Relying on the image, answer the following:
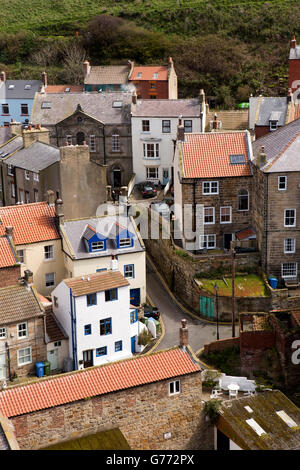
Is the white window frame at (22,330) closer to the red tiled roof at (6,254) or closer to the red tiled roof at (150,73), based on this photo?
the red tiled roof at (6,254)

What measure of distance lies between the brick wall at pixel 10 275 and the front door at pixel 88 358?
6.30 m

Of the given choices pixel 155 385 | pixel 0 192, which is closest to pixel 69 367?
pixel 155 385

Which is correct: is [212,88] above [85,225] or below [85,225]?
above

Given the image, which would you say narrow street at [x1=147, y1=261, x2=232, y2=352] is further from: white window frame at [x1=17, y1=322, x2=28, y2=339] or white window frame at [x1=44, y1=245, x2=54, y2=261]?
white window frame at [x1=17, y1=322, x2=28, y2=339]

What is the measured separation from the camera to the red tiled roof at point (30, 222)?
170 ft

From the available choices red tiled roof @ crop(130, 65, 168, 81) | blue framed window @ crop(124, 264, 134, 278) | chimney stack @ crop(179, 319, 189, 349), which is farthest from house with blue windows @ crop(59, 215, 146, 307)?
red tiled roof @ crop(130, 65, 168, 81)

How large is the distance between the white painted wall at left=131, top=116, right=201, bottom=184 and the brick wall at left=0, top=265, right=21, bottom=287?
77.1ft

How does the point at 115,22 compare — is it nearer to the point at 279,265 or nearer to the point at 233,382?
the point at 279,265

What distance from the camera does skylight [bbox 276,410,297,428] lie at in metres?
39.0

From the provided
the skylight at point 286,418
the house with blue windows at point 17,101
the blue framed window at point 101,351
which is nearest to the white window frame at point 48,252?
the blue framed window at point 101,351

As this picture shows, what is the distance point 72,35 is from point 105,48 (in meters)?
8.30

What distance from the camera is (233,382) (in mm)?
44094

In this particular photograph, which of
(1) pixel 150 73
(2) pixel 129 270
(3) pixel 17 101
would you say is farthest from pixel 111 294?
(1) pixel 150 73

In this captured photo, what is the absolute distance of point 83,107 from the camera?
7038 centimetres
